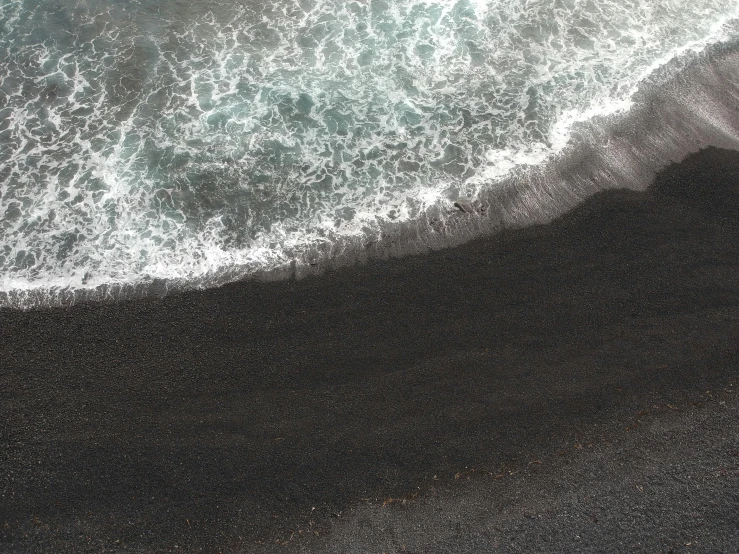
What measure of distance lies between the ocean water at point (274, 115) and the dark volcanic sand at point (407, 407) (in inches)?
91.7

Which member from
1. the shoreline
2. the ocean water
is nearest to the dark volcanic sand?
the shoreline

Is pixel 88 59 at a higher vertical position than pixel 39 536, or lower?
higher

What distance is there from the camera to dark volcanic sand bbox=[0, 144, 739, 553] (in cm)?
1414

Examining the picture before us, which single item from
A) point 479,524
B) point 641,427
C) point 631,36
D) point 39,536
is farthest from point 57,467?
point 631,36

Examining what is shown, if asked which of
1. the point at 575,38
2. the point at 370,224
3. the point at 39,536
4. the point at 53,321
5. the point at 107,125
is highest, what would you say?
the point at 575,38

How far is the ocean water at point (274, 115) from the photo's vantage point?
61.8 feet

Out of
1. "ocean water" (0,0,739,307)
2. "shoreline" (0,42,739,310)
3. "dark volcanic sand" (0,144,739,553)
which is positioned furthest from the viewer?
"ocean water" (0,0,739,307)

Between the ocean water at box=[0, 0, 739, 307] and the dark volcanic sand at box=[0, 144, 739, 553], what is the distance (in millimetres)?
2329

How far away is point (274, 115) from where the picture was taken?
21625 millimetres

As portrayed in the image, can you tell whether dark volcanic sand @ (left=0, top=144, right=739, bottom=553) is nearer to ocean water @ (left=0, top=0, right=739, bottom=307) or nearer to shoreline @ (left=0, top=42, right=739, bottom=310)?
shoreline @ (left=0, top=42, right=739, bottom=310)

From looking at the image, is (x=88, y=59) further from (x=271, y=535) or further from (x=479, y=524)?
(x=479, y=524)

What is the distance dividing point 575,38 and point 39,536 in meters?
27.5

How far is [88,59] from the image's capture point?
897 inches

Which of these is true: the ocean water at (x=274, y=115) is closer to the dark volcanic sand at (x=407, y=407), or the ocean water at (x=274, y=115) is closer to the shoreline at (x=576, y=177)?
the shoreline at (x=576, y=177)
